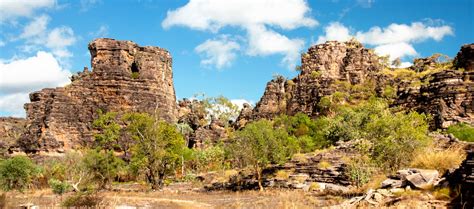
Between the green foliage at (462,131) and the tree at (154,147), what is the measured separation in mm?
28031

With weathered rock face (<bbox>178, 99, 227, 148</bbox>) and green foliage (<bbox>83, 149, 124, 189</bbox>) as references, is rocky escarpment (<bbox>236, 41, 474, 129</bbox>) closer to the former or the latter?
weathered rock face (<bbox>178, 99, 227, 148</bbox>)

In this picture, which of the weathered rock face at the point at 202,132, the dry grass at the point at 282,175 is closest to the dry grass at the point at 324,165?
the dry grass at the point at 282,175

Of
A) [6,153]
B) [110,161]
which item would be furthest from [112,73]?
[110,161]

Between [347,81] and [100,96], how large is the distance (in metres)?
46.3

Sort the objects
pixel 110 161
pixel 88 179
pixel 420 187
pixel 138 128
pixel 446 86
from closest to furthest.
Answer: pixel 420 187, pixel 138 128, pixel 88 179, pixel 110 161, pixel 446 86

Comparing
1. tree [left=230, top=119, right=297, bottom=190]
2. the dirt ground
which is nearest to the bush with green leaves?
the dirt ground

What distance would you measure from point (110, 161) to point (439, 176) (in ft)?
129

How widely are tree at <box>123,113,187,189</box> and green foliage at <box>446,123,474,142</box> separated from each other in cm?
2803

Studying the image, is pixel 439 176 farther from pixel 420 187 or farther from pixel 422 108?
pixel 422 108

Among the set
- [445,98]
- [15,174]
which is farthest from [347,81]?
[15,174]

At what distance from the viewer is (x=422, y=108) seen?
2256 inches

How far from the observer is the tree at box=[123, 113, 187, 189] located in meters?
39.6

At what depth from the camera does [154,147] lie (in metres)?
40.1

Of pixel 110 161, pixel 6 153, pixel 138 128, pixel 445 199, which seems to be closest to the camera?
pixel 445 199
